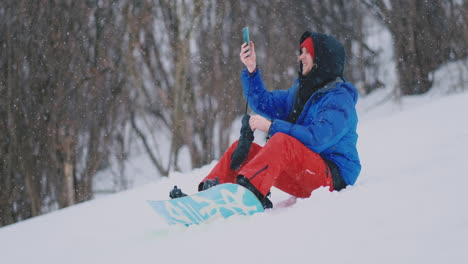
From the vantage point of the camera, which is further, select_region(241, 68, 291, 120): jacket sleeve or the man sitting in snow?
select_region(241, 68, 291, 120): jacket sleeve

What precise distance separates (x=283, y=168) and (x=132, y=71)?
7356 millimetres

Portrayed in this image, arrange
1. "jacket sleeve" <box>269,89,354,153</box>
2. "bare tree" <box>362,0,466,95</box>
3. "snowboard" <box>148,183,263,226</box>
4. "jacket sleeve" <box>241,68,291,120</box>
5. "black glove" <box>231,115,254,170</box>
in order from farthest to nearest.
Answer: "bare tree" <box>362,0,466,95</box>
"jacket sleeve" <box>241,68,291,120</box>
"black glove" <box>231,115,254,170</box>
"jacket sleeve" <box>269,89,354,153</box>
"snowboard" <box>148,183,263,226</box>

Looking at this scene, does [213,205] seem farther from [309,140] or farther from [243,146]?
[309,140]

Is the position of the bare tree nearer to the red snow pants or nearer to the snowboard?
the red snow pants

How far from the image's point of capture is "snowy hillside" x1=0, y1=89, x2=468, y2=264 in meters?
1.91

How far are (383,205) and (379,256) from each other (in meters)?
0.59

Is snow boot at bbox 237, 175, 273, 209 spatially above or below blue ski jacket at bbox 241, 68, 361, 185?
A: below

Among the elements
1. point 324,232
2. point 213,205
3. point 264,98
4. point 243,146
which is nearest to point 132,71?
point 264,98

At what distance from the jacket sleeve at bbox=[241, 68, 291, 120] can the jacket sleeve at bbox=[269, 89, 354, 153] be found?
0.61 m

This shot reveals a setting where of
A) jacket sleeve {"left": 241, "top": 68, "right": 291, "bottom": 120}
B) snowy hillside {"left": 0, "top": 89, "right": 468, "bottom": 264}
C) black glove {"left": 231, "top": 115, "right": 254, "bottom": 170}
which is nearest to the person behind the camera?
snowy hillside {"left": 0, "top": 89, "right": 468, "bottom": 264}

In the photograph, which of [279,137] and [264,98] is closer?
[279,137]

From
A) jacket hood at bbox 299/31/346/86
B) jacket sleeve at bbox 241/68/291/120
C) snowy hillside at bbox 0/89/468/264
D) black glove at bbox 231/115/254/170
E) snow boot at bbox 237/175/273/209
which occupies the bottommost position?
snowy hillside at bbox 0/89/468/264

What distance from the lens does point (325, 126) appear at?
286cm

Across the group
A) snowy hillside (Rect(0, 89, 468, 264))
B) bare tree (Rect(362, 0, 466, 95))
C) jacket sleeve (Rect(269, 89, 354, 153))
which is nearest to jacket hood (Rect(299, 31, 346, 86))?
jacket sleeve (Rect(269, 89, 354, 153))
